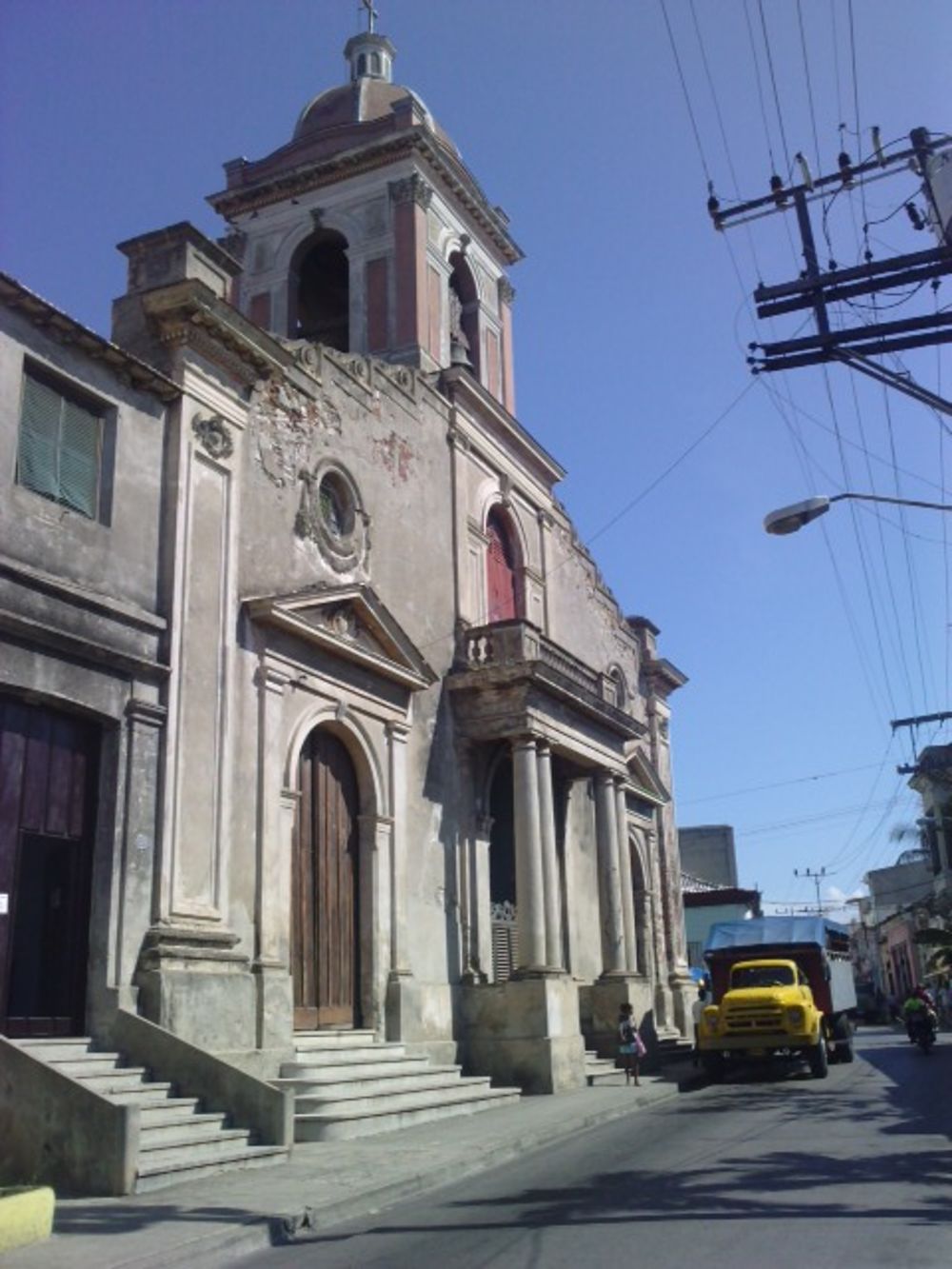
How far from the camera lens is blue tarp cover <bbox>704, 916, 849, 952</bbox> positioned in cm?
2492

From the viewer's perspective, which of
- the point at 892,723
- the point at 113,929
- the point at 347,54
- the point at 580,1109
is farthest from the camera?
the point at 892,723

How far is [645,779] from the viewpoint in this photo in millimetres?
30344

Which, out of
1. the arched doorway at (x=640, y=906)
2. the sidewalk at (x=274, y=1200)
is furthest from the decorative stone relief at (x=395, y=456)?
the arched doorway at (x=640, y=906)

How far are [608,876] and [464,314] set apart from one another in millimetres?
12636

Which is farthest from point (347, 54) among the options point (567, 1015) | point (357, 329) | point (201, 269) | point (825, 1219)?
point (825, 1219)

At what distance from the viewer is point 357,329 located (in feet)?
79.9

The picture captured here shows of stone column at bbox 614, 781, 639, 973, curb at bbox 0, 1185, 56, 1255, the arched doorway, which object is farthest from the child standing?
curb at bbox 0, 1185, 56, 1255

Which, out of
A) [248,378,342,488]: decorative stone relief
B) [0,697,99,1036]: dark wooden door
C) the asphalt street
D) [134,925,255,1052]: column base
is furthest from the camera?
[248,378,342,488]: decorative stone relief

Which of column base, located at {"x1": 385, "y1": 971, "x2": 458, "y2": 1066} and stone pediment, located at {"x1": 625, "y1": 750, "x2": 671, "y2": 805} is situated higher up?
stone pediment, located at {"x1": 625, "y1": 750, "x2": 671, "y2": 805}

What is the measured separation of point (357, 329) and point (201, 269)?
9.38 metres

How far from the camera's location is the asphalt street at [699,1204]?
23.1 feet

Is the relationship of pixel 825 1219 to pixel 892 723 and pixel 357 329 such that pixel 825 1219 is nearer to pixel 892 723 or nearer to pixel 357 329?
pixel 357 329

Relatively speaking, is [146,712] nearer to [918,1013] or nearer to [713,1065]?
[713,1065]

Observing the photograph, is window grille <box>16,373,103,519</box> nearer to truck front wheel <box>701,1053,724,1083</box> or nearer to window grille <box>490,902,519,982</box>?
window grille <box>490,902,519,982</box>
